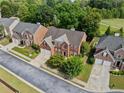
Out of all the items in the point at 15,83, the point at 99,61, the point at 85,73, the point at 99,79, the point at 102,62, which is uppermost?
the point at 99,61

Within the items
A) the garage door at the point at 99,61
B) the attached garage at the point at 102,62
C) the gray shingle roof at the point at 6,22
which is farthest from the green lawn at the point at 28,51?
the attached garage at the point at 102,62

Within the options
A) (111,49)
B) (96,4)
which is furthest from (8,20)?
(96,4)

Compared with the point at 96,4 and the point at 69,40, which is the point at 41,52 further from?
the point at 96,4

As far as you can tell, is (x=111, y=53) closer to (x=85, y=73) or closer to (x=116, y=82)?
(x=116, y=82)

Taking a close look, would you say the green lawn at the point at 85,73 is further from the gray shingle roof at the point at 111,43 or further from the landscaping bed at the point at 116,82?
the gray shingle roof at the point at 111,43

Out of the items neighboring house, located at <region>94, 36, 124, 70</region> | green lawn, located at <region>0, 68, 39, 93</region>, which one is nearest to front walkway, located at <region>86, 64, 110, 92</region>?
neighboring house, located at <region>94, 36, 124, 70</region>

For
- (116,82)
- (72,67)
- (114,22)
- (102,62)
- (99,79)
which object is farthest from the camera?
(114,22)

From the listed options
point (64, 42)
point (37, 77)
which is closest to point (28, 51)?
point (64, 42)
